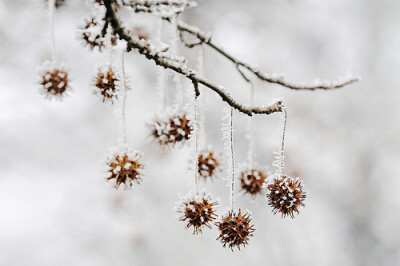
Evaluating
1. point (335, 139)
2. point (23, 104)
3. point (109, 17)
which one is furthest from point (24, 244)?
point (109, 17)

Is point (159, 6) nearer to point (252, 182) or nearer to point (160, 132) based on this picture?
point (160, 132)

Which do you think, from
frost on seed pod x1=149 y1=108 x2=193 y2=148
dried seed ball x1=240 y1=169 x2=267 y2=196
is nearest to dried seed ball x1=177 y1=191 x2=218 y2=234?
frost on seed pod x1=149 y1=108 x2=193 y2=148

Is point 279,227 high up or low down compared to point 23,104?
down

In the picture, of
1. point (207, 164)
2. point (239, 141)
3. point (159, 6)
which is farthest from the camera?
point (239, 141)

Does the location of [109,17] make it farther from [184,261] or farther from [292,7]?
[292,7]

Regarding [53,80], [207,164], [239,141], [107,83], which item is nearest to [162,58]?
[107,83]

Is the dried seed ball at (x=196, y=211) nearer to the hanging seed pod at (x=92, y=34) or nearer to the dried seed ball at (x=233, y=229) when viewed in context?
the dried seed ball at (x=233, y=229)
